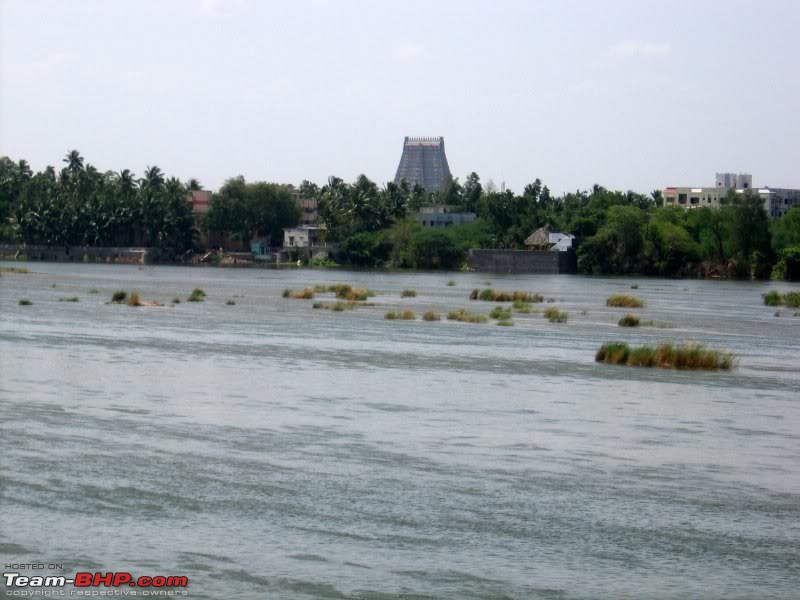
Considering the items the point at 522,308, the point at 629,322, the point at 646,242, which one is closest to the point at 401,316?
the point at 522,308

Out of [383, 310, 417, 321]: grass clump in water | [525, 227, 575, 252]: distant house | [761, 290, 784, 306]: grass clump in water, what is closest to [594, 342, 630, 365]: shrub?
[383, 310, 417, 321]: grass clump in water

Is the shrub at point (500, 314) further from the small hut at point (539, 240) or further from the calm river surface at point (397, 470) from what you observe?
the small hut at point (539, 240)

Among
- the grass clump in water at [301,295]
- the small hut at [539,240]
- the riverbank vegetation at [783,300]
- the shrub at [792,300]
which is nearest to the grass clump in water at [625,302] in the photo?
the shrub at [792,300]

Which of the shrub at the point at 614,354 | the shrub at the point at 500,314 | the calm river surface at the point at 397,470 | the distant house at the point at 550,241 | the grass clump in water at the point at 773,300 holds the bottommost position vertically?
the calm river surface at the point at 397,470

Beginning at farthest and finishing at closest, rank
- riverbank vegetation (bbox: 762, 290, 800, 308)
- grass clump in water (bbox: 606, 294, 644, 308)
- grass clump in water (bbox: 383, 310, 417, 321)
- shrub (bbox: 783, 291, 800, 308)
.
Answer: riverbank vegetation (bbox: 762, 290, 800, 308) → shrub (bbox: 783, 291, 800, 308) → grass clump in water (bbox: 606, 294, 644, 308) → grass clump in water (bbox: 383, 310, 417, 321)

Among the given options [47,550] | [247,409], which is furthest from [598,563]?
[247,409]

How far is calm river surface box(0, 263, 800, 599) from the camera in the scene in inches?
785

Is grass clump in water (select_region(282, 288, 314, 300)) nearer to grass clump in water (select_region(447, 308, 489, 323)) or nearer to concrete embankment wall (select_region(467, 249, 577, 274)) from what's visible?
grass clump in water (select_region(447, 308, 489, 323))

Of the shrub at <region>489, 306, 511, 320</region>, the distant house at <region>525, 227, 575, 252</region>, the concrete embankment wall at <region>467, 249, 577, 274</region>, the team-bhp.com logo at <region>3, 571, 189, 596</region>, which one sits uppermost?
the distant house at <region>525, 227, 575, 252</region>

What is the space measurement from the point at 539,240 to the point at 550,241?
218cm

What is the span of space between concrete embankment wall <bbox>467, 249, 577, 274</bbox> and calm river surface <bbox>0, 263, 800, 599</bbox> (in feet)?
441

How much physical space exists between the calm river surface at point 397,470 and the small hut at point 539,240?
13887 centimetres

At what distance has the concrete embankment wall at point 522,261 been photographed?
186 meters

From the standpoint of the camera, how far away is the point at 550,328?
226 ft
